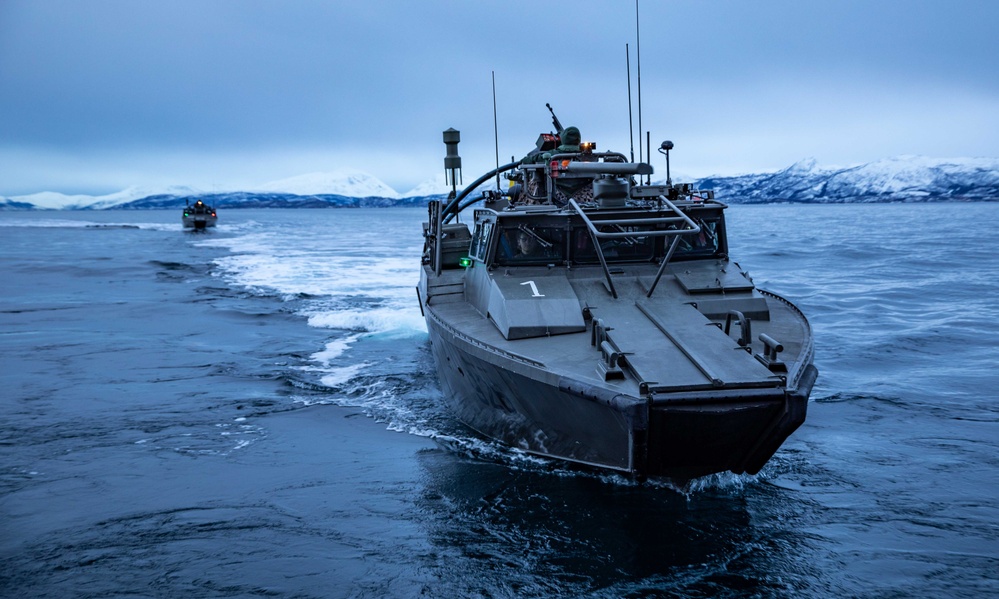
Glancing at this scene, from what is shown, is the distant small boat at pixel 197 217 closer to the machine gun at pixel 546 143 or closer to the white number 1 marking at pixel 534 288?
the machine gun at pixel 546 143

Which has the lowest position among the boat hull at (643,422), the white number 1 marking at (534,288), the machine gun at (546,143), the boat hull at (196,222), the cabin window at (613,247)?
the boat hull at (643,422)

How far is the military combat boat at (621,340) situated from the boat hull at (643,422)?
0.01 meters

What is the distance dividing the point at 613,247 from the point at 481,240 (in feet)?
6.18

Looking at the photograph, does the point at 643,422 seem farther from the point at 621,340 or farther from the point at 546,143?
the point at 546,143

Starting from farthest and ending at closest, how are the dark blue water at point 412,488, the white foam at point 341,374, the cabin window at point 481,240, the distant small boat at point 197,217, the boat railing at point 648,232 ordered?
the distant small boat at point 197,217 → the white foam at point 341,374 → the cabin window at point 481,240 → the boat railing at point 648,232 → the dark blue water at point 412,488

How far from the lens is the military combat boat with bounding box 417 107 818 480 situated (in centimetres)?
→ 712

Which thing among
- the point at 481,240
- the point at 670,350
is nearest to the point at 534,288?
the point at 481,240

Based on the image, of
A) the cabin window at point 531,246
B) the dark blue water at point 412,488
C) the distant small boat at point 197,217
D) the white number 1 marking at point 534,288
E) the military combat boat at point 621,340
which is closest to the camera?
the dark blue water at point 412,488

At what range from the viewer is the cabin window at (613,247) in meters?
10.2

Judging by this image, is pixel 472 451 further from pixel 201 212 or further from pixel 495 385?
pixel 201 212

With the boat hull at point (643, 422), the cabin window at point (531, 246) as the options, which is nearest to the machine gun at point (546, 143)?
the cabin window at point (531, 246)

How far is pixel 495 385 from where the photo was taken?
349 inches

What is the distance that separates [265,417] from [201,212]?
199ft

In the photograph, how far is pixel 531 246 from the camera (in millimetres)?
10289
